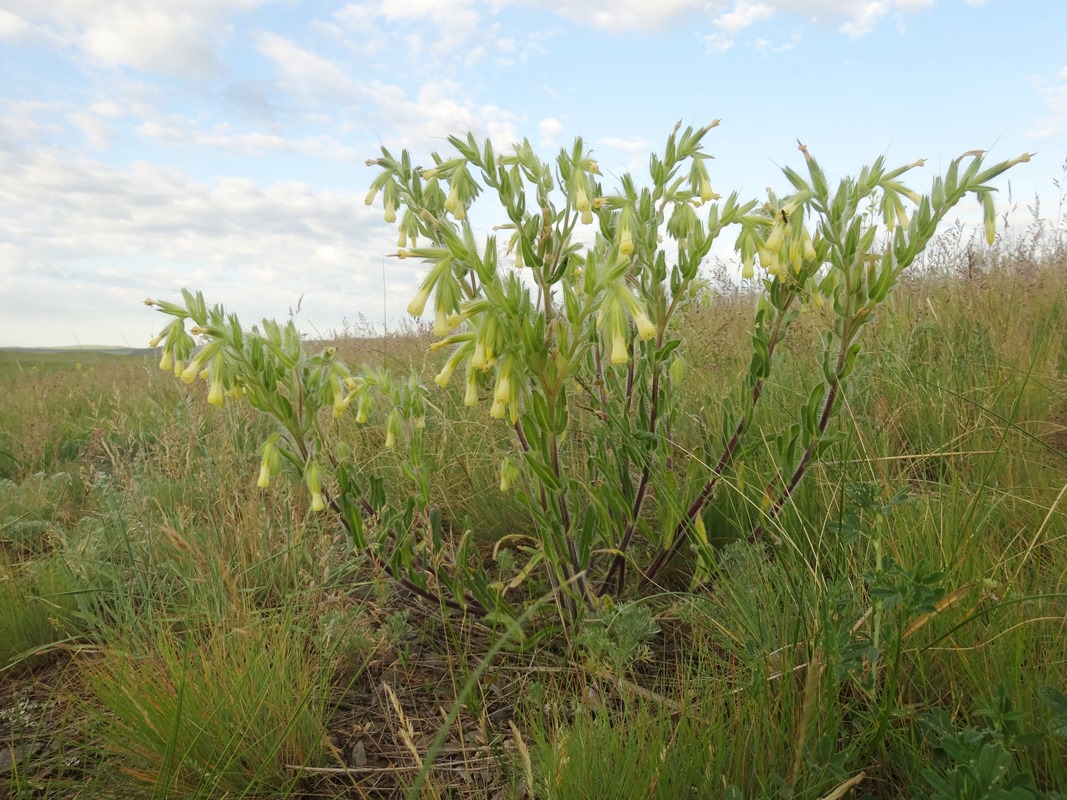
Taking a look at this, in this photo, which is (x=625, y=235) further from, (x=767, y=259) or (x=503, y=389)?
(x=503, y=389)

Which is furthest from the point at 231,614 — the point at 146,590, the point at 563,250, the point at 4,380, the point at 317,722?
the point at 4,380

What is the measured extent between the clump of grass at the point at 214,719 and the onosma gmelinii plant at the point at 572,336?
1.45 ft

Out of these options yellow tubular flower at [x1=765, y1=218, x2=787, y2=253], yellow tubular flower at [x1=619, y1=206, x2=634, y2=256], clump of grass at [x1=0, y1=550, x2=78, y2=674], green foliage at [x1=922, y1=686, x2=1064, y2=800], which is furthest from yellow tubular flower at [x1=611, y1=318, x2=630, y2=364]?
clump of grass at [x1=0, y1=550, x2=78, y2=674]

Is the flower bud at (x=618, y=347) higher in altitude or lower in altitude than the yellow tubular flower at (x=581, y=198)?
lower

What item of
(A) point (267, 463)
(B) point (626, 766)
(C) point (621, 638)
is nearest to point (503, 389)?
(C) point (621, 638)

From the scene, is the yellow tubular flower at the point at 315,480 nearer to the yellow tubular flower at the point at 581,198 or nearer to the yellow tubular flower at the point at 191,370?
the yellow tubular flower at the point at 191,370

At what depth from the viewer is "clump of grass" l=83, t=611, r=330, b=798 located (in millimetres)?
1556

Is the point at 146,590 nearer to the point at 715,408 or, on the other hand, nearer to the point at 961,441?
the point at 715,408

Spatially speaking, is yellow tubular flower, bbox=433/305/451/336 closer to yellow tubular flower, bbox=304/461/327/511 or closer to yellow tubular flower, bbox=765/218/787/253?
yellow tubular flower, bbox=304/461/327/511

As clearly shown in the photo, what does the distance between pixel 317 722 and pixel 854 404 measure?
2.40 m

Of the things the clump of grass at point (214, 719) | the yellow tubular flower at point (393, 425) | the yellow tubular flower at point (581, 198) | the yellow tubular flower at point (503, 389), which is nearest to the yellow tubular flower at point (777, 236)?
the yellow tubular flower at point (581, 198)

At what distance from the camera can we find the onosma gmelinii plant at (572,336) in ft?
5.43

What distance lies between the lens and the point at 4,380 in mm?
8695

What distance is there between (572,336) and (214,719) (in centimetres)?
126
